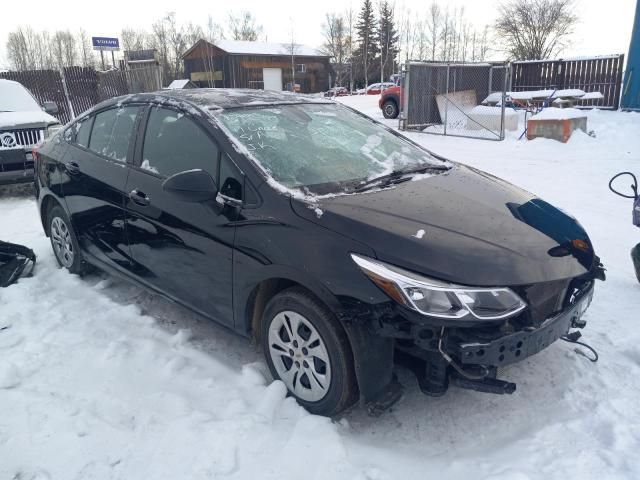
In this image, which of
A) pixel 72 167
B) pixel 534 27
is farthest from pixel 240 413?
pixel 534 27

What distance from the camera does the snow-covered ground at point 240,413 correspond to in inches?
94.4

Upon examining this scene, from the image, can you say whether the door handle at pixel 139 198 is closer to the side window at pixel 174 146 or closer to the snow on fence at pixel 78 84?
the side window at pixel 174 146

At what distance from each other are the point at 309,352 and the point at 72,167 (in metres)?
2.87

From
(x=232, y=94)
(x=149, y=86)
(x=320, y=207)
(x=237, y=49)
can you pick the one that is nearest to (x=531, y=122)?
(x=232, y=94)

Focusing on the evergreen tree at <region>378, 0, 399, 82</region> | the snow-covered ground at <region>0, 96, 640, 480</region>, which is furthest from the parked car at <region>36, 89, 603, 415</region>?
the evergreen tree at <region>378, 0, 399, 82</region>

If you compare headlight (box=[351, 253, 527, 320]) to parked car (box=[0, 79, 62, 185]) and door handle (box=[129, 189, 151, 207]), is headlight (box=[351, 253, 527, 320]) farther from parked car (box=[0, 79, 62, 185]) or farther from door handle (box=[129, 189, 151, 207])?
parked car (box=[0, 79, 62, 185])

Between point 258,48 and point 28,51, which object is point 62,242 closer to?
point 258,48

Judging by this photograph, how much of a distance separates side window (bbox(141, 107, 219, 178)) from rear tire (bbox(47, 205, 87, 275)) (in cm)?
140

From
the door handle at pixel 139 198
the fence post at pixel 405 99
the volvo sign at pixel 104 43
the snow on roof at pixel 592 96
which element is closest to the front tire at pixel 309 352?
the door handle at pixel 139 198

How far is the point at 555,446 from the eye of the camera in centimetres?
250

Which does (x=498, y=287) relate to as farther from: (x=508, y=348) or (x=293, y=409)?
(x=293, y=409)

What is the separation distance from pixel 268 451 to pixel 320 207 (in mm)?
1222

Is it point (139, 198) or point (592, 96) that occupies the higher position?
point (592, 96)

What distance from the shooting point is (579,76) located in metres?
16.3
